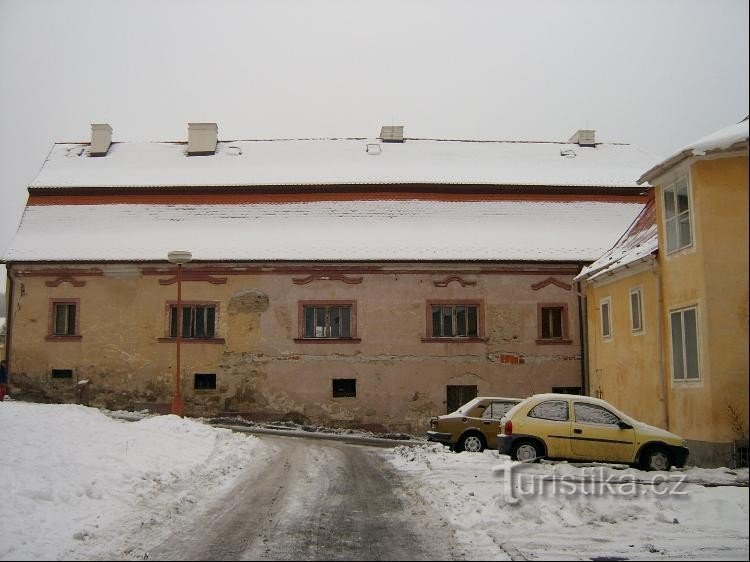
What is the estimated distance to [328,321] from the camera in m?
28.4

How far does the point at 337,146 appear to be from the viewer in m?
35.1

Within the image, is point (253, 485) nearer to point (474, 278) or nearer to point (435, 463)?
point (435, 463)

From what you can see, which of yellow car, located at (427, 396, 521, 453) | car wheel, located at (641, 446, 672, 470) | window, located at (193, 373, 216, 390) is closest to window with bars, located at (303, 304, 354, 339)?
window, located at (193, 373, 216, 390)

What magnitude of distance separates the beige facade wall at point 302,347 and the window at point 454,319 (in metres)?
0.25

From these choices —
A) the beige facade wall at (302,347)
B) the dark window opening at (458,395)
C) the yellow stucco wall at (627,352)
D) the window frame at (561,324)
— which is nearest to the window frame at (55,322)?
the beige facade wall at (302,347)

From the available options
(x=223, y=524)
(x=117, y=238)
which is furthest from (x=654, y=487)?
(x=117, y=238)

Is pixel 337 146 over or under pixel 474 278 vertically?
over

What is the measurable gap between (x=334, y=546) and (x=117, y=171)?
92.7ft

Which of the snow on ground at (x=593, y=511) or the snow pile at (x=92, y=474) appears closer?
the snow on ground at (x=593, y=511)

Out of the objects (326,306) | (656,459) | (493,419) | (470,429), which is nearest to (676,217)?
(656,459)

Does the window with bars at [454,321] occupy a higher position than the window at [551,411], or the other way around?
the window with bars at [454,321]

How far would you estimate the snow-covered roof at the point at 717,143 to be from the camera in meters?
12.5

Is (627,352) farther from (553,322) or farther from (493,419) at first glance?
(553,322)

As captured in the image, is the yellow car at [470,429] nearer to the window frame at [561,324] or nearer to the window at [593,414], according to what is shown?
the window at [593,414]
